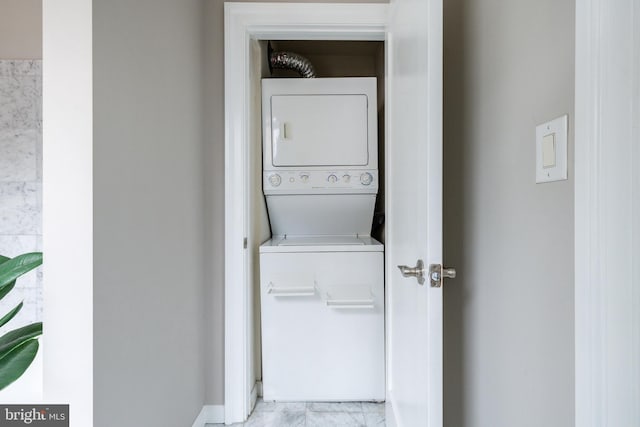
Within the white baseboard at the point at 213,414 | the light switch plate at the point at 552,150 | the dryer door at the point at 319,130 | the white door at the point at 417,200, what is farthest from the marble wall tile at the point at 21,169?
the light switch plate at the point at 552,150

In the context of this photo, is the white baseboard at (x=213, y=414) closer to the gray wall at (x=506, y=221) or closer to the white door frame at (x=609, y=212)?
the gray wall at (x=506, y=221)

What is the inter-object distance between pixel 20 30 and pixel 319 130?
62.1 inches

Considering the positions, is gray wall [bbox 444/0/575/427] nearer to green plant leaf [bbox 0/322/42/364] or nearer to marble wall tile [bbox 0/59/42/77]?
green plant leaf [bbox 0/322/42/364]

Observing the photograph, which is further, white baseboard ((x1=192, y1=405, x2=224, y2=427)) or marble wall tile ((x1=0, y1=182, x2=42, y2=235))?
white baseboard ((x1=192, y1=405, x2=224, y2=427))

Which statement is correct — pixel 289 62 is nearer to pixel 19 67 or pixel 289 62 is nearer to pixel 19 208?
pixel 19 67

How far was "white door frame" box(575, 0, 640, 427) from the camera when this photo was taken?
18.3 inches

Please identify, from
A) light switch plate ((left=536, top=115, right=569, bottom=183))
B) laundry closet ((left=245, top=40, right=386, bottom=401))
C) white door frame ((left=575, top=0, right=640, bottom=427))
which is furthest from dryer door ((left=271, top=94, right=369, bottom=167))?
white door frame ((left=575, top=0, right=640, bottom=427))

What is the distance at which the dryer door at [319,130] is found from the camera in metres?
2.08

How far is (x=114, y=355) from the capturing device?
92 cm

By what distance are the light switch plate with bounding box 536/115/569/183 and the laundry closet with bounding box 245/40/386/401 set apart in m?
1.29

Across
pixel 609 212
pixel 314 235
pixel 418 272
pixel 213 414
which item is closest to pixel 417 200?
pixel 418 272

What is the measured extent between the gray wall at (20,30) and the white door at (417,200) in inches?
Result: 66.7

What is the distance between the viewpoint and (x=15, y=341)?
854 mm

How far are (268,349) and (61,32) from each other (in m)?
1.74
